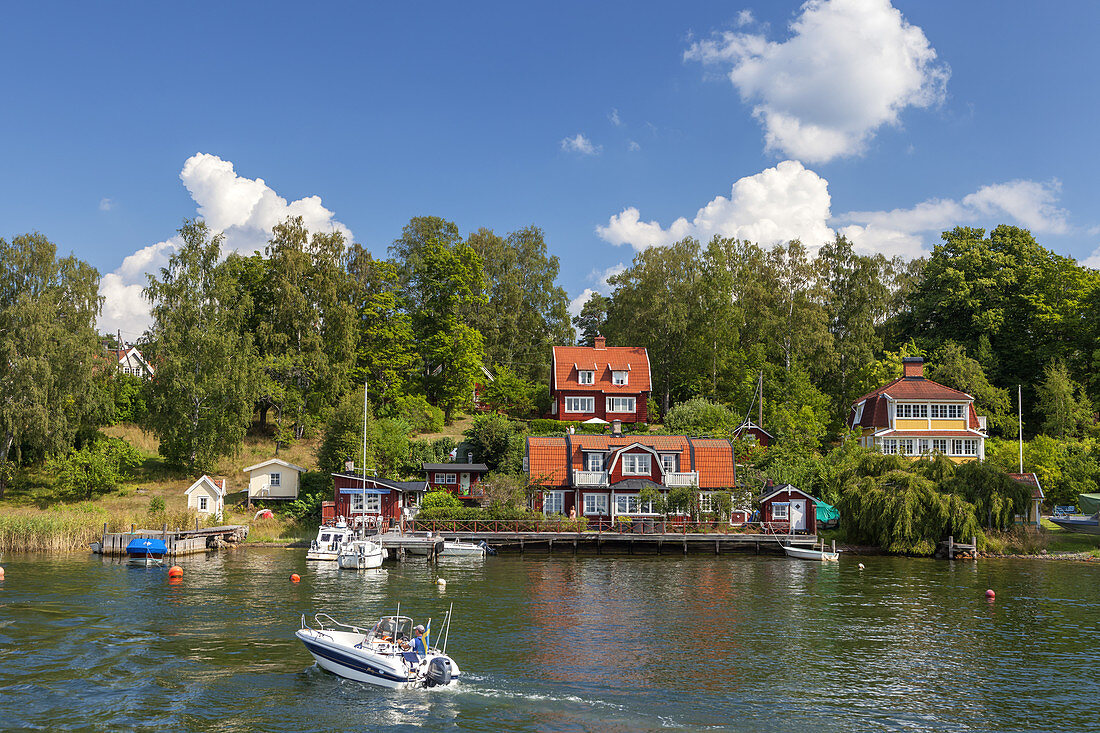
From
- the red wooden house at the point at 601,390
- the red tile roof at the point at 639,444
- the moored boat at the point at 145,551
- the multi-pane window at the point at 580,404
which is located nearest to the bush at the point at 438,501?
the red tile roof at the point at 639,444

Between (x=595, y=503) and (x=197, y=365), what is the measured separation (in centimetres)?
3459

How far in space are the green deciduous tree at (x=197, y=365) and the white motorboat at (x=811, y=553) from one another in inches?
1705

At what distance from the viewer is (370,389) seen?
74562mm

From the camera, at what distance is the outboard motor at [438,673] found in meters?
23.0

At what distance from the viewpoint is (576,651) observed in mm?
27125

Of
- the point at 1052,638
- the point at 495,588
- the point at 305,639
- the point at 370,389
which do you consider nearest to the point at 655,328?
the point at 370,389

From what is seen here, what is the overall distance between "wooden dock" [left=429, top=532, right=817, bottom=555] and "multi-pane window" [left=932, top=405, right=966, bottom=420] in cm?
2193

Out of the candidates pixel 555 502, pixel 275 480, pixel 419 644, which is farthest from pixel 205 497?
pixel 419 644

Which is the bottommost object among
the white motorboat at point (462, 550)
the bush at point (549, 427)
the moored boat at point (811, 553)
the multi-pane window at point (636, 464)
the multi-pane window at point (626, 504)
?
the moored boat at point (811, 553)

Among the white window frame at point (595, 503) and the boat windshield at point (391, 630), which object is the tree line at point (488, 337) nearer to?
the white window frame at point (595, 503)

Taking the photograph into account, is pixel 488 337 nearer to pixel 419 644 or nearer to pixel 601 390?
pixel 601 390

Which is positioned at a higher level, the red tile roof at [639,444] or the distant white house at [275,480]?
the red tile roof at [639,444]

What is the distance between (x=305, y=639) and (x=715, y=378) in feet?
203

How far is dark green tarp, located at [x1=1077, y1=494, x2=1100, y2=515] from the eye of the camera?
55250 mm
